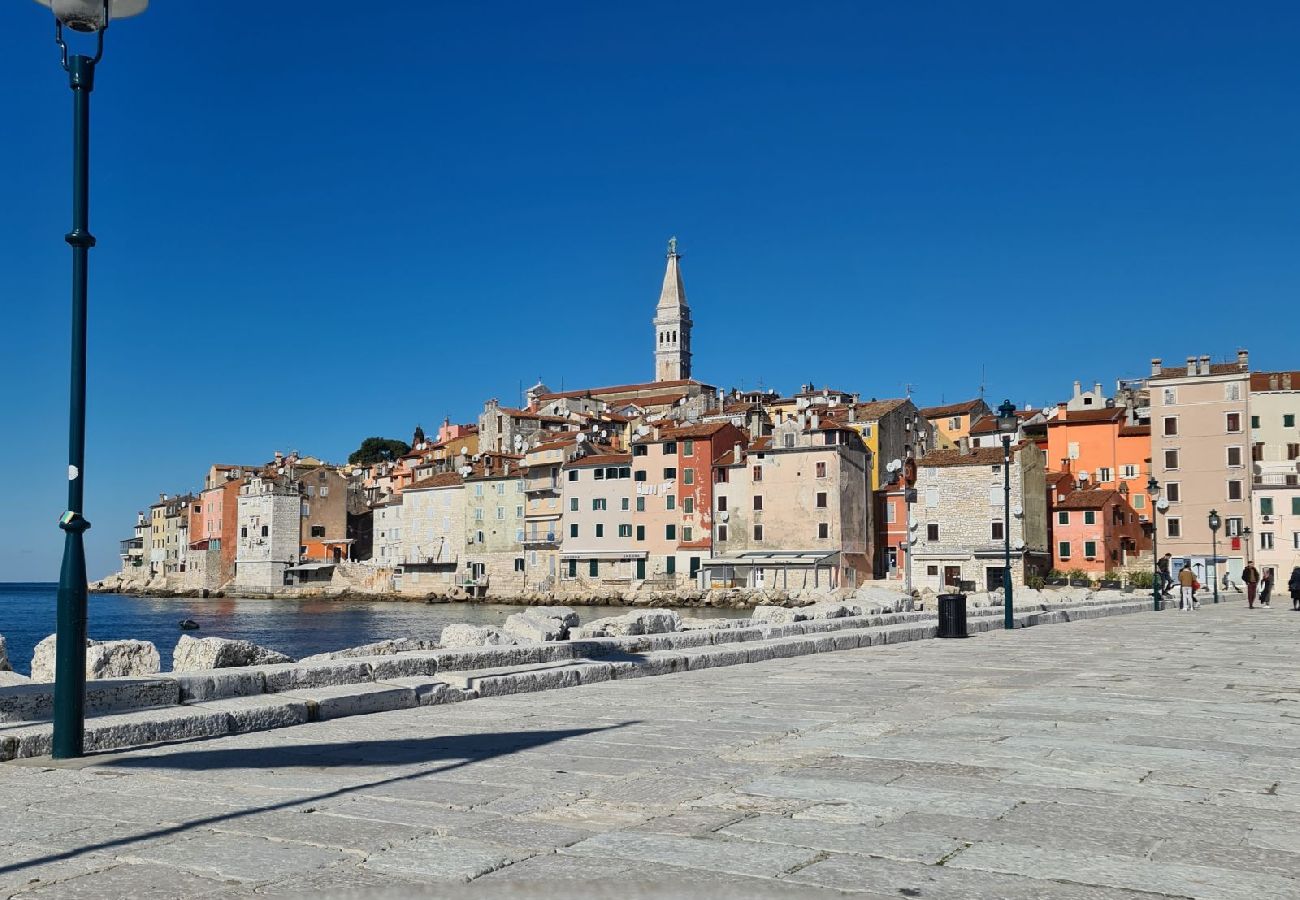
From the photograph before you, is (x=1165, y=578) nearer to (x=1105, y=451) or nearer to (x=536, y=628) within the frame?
(x=1105, y=451)

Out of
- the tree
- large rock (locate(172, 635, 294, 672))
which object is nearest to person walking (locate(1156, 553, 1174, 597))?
large rock (locate(172, 635, 294, 672))

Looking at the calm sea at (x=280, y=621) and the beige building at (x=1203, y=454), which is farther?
the beige building at (x=1203, y=454)

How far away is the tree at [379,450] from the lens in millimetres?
156250

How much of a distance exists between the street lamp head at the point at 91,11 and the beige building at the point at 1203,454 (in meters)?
79.0

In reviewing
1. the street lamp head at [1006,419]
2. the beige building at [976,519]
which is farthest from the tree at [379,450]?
the street lamp head at [1006,419]

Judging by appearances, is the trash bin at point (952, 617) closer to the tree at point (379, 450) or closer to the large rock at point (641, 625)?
the large rock at point (641, 625)

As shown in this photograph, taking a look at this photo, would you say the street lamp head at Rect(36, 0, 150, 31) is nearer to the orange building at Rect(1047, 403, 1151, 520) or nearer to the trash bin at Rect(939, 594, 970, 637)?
the trash bin at Rect(939, 594, 970, 637)

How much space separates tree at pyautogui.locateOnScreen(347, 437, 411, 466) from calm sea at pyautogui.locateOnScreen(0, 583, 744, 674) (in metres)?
46.4

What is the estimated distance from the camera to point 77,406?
24.9ft

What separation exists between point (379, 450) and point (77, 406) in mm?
153672

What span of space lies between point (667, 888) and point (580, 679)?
8690 mm

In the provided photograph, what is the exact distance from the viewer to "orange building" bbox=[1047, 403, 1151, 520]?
83.5 metres

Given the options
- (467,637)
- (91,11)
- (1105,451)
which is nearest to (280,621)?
(1105,451)

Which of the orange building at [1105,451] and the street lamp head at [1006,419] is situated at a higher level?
the orange building at [1105,451]
